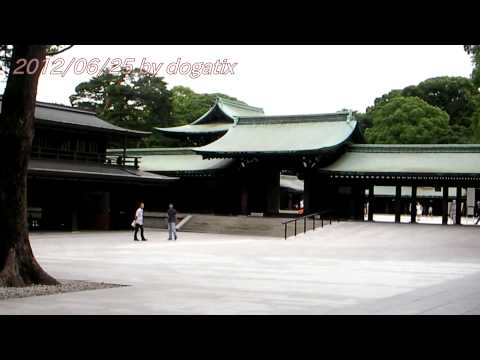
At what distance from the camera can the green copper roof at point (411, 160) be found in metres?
37.6

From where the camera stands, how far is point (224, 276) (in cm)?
1678

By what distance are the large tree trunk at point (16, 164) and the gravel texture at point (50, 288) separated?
30 cm

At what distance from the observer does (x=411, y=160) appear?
39750 mm

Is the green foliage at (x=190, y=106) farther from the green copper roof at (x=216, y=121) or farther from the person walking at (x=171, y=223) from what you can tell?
the person walking at (x=171, y=223)

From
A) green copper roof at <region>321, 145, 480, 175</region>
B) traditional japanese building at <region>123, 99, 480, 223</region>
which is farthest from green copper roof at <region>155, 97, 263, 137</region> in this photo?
green copper roof at <region>321, 145, 480, 175</region>

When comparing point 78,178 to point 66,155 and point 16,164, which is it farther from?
point 16,164

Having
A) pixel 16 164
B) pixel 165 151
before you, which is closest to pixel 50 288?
pixel 16 164

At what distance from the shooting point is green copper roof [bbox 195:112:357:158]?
40781mm

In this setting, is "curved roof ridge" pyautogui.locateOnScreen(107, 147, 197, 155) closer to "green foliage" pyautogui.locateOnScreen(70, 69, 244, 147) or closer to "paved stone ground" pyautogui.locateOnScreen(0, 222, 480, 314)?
"green foliage" pyautogui.locateOnScreen(70, 69, 244, 147)

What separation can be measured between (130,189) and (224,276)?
23.9 metres

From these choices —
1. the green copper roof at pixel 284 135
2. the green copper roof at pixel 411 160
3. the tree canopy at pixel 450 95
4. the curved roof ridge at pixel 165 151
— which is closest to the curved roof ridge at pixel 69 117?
the green copper roof at pixel 284 135

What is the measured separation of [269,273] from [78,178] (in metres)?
18.1
